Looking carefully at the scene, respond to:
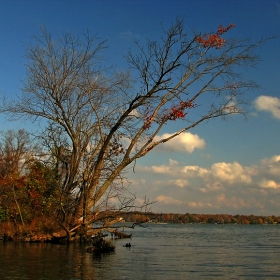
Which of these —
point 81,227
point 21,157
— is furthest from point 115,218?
point 21,157

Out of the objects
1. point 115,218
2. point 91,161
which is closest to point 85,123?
point 91,161

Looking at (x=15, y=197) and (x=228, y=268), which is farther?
(x=15, y=197)

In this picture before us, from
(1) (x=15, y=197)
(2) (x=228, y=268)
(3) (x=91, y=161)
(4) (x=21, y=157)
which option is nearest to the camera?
(2) (x=228, y=268)

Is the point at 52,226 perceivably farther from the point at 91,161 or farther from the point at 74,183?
the point at 91,161

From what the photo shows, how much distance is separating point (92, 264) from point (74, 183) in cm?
1026

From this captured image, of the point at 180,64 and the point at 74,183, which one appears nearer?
the point at 180,64

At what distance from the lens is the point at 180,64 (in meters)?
Result: 20.8

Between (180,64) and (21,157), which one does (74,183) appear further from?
(21,157)

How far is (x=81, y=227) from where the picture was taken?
23.1 metres

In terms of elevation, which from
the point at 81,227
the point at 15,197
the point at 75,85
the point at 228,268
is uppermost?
the point at 75,85

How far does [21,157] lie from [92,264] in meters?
31.0

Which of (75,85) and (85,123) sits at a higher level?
(75,85)

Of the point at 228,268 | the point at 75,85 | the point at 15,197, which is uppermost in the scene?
the point at 75,85

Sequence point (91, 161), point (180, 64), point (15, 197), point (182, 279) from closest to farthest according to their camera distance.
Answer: point (182, 279) < point (180, 64) < point (91, 161) < point (15, 197)
